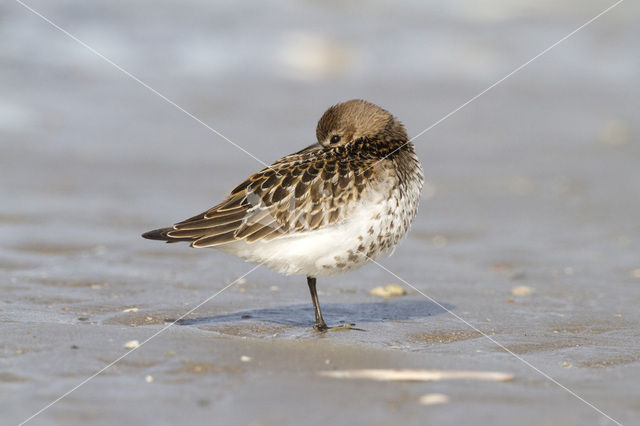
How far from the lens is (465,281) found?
6.54 meters

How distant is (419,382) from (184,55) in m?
10.4

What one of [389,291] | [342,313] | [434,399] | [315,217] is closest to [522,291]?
[389,291]

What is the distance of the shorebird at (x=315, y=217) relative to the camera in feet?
16.1

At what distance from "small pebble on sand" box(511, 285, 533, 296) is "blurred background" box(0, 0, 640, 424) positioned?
0.08 feet

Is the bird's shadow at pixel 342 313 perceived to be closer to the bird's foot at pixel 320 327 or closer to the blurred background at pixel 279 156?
the blurred background at pixel 279 156

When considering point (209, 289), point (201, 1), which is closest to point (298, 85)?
point (201, 1)

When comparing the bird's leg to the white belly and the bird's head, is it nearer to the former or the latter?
the white belly

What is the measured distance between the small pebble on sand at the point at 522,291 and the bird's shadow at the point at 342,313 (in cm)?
66

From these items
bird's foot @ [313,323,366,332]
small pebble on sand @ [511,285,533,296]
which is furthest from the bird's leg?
small pebble on sand @ [511,285,533,296]

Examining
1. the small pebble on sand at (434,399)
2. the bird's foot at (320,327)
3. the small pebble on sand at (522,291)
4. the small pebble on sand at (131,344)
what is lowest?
the small pebble on sand at (434,399)

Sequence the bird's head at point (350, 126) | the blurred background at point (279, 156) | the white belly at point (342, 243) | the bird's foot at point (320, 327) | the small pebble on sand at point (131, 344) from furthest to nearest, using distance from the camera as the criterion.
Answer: the bird's head at point (350, 126), the bird's foot at point (320, 327), the white belly at point (342, 243), the small pebble on sand at point (131, 344), the blurred background at point (279, 156)

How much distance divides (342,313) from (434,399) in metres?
2.01

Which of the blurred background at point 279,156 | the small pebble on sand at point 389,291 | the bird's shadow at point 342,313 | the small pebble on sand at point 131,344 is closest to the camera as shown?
the blurred background at point 279,156

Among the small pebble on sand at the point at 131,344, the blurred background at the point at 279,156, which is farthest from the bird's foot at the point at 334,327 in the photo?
the small pebble on sand at the point at 131,344
